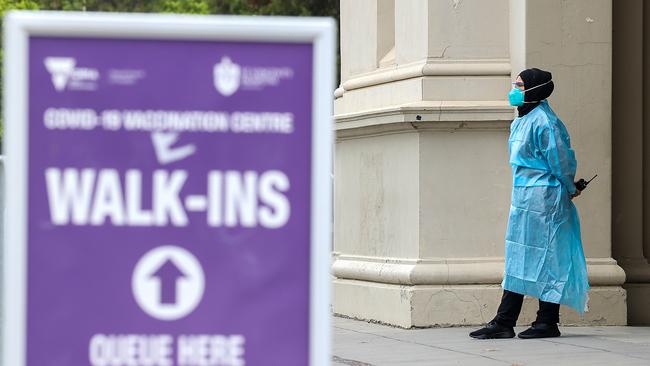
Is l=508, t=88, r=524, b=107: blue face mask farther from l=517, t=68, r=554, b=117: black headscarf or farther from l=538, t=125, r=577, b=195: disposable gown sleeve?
l=538, t=125, r=577, b=195: disposable gown sleeve

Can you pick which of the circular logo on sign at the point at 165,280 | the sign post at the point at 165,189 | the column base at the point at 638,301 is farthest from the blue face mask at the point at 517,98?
the circular logo on sign at the point at 165,280

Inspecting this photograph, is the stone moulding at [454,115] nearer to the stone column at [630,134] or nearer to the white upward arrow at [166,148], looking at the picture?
the stone column at [630,134]

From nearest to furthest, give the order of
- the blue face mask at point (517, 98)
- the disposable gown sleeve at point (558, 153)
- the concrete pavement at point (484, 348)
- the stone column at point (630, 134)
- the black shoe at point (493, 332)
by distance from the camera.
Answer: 1. the concrete pavement at point (484, 348)
2. the disposable gown sleeve at point (558, 153)
3. the blue face mask at point (517, 98)
4. the black shoe at point (493, 332)
5. the stone column at point (630, 134)

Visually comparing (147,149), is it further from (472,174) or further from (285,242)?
(472,174)

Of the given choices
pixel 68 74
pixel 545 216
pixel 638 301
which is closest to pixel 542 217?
pixel 545 216

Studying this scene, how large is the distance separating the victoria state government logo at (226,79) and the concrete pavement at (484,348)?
17.7 ft

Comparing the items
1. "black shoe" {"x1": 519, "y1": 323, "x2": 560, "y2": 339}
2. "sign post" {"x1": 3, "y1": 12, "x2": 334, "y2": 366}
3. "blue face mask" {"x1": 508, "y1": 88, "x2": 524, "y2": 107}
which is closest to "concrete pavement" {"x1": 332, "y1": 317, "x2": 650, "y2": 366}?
"black shoe" {"x1": 519, "y1": 323, "x2": 560, "y2": 339}

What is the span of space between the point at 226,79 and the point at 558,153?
648 centimetres

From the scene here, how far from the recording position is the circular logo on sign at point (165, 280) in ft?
11.2

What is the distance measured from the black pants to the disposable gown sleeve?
0.83 meters

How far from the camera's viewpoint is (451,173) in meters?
10.9

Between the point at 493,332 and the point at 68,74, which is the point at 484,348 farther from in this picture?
the point at 68,74

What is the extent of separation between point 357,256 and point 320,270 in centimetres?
871

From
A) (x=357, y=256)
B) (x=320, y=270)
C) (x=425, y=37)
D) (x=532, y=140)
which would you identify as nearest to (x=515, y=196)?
(x=532, y=140)
